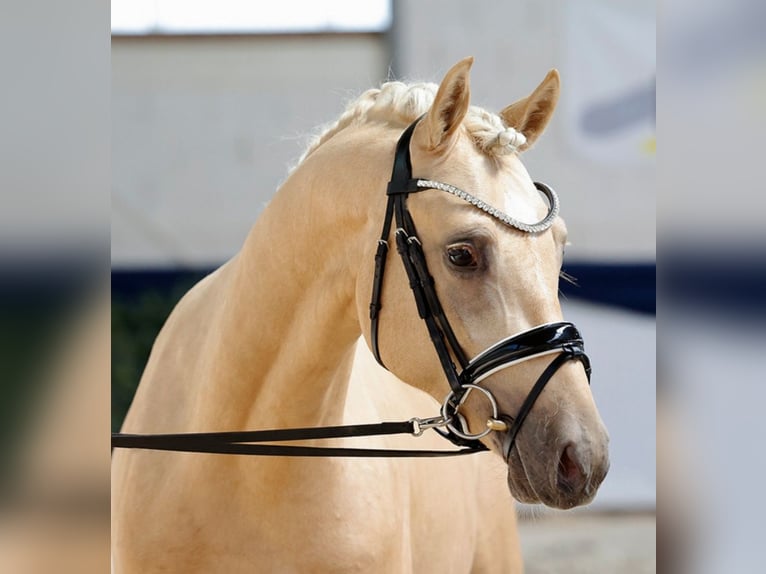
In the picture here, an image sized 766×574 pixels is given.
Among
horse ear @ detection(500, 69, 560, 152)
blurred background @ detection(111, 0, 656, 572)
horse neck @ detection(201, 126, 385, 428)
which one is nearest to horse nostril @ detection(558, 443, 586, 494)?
horse neck @ detection(201, 126, 385, 428)

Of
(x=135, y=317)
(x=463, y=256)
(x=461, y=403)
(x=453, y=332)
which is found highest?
(x=463, y=256)

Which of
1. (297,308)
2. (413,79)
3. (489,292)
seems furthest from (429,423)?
(413,79)

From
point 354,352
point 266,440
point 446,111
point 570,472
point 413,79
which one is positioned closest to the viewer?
point 570,472

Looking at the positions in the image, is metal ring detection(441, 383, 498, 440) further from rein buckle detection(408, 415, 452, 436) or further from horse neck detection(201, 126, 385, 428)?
horse neck detection(201, 126, 385, 428)

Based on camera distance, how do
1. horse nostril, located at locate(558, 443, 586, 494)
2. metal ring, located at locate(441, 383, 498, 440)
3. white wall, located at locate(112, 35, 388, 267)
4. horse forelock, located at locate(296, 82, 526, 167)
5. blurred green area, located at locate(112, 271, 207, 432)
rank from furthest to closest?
white wall, located at locate(112, 35, 388, 267) < blurred green area, located at locate(112, 271, 207, 432) < horse forelock, located at locate(296, 82, 526, 167) < metal ring, located at locate(441, 383, 498, 440) < horse nostril, located at locate(558, 443, 586, 494)

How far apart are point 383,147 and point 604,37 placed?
578 centimetres

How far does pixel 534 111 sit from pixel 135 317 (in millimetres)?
5793

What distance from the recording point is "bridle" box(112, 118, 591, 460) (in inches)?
66.3

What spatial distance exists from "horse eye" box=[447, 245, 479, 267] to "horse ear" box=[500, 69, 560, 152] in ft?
1.14

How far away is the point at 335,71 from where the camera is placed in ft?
25.4

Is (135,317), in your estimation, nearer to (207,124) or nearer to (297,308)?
(207,124)

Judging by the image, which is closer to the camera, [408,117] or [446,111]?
[446,111]

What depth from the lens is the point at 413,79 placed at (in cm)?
718

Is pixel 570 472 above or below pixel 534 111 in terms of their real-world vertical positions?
below
